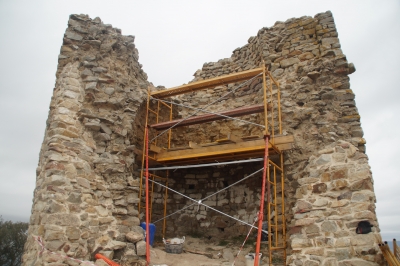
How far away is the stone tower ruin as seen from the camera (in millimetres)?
5125

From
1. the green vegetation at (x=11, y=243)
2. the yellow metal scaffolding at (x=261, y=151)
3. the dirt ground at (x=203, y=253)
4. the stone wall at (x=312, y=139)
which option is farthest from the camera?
the green vegetation at (x=11, y=243)

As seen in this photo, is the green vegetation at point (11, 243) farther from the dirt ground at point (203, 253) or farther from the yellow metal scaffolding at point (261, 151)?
the dirt ground at point (203, 253)

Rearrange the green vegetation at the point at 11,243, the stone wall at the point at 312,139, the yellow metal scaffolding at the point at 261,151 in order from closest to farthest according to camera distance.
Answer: the stone wall at the point at 312,139
the yellow metal scaffolding at the point at 261,151
the green vegetation at the point at 11,243

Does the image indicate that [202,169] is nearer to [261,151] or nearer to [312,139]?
[261,151]

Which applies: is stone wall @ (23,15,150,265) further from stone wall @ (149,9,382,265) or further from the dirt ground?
stone wall @ (149,9,382,265)

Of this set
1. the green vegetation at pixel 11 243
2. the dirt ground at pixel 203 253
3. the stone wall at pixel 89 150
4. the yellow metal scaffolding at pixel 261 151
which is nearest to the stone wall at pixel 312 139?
the yellow metal scaffolding at pixel 261 151

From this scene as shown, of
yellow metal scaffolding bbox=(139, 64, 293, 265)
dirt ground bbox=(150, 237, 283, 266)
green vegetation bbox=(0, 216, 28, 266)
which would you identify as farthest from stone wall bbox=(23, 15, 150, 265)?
green vegetation bbox=(0, 216, 28, 266)

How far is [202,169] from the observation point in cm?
823

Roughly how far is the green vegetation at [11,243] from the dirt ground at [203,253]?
8.76m

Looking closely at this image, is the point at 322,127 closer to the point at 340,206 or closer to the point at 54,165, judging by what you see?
the point at 340,206

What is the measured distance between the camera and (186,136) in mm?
8438

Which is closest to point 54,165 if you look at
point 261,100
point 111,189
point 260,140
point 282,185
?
point 111,189

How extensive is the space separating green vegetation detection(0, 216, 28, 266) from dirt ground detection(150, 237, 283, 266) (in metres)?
8.76

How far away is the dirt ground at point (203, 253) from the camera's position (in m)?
5.95
